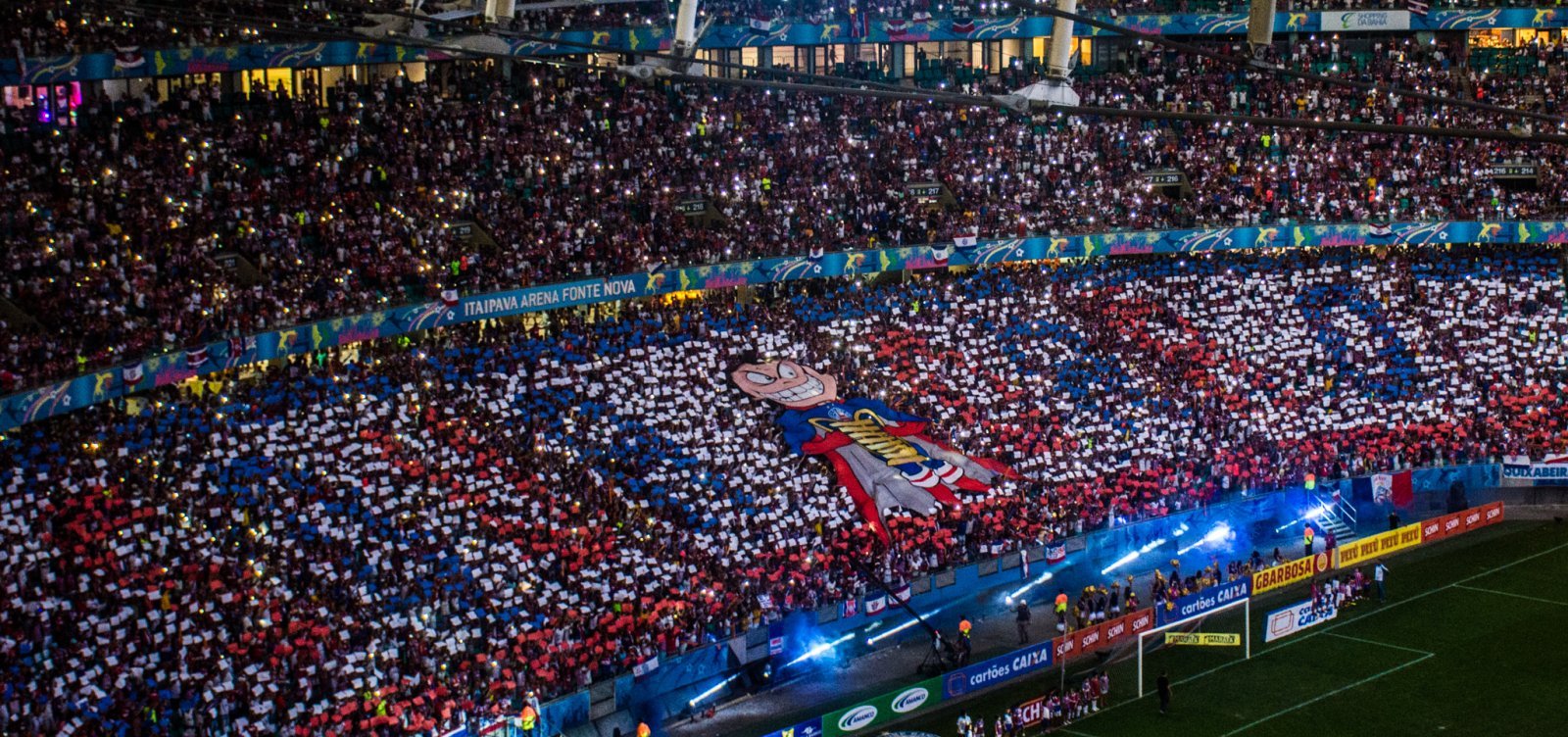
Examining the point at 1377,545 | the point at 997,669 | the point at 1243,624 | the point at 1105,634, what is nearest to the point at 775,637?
the point at 997,669

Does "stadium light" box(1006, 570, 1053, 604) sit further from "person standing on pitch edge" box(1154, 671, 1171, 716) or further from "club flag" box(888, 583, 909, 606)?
"person standing on pitch edge" box(1154, 671, 1171, 716)

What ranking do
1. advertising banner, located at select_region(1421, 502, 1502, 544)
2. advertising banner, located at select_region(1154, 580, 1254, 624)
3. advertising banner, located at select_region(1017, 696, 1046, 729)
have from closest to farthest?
advertising banner, located at select_region(1017, 696, 1046, 729), advertising banner, located at select_region(1154, 580, 1254, 624), advertising banner, located at select_region(1421, 502, 1502, 544)

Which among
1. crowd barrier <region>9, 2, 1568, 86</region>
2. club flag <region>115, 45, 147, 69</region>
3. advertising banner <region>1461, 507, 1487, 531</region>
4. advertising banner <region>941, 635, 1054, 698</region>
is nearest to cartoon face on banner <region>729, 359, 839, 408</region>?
crowd barrier <region>9, 2, 1568, 86</region>

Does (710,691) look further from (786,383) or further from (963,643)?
(786,383)

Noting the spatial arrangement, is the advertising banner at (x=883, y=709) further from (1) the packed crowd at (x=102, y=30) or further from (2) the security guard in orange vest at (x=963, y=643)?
(1) the packed crowd at (x=102, y=30)

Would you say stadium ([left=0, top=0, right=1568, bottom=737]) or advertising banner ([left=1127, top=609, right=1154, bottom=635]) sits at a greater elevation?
stadium ([left=0, top=0, right=1568, bottom=737])

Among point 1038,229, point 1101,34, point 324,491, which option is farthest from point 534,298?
point 1101,34

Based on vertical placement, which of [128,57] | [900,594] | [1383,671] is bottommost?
[1383,671]
